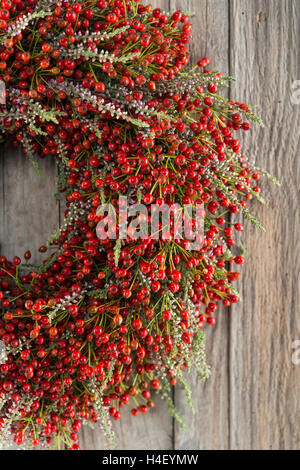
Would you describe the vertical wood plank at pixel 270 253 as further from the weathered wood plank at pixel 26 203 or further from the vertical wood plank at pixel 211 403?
the weathered wood plank at pixel 26 203

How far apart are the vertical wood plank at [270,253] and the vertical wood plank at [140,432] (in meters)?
0.23

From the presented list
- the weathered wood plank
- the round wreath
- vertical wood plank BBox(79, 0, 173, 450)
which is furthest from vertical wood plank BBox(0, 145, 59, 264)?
vertical wood plank BBox(79, 0, 173, 450)

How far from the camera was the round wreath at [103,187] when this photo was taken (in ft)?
3.45

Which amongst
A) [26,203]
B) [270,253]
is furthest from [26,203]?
[270,253]

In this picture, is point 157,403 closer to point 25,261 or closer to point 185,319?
point 185,319

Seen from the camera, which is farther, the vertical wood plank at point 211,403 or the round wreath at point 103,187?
the vertical wood plank at point 211,403

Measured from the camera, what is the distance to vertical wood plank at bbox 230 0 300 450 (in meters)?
1.33

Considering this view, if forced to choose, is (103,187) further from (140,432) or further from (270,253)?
(140,432)

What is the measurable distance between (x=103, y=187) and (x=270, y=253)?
629 mm

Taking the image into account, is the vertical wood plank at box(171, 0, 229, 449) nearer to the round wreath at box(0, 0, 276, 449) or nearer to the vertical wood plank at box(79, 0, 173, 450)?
the vertical wood plank at box(79, 0, 173, 450)

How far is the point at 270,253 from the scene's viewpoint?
1.39 m

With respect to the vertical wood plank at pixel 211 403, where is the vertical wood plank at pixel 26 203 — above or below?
above

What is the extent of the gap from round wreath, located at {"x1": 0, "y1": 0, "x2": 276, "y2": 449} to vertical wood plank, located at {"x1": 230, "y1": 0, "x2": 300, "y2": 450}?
8.1 inches

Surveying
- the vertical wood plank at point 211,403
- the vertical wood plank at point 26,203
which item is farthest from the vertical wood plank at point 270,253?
the vertical wood plank at point 26,203
